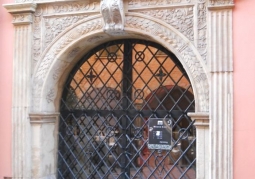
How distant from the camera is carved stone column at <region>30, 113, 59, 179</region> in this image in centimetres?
582

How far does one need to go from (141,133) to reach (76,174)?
1239mm

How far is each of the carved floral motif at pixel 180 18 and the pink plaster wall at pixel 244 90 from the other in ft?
1.93

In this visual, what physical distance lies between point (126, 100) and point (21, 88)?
1.53 m

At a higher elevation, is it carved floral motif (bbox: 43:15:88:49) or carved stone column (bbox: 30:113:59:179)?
carved floral motif (bbox: 43:15:88:49)

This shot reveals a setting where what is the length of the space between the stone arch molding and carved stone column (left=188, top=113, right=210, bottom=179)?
4.4 inches

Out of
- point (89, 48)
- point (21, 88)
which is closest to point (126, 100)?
point (89, 48)

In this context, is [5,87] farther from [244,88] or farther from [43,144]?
[244,88]

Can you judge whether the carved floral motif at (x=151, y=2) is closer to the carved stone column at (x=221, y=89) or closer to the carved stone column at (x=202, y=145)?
the carved stone column at (x=221, y=89)

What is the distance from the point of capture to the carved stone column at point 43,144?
5.82 metres

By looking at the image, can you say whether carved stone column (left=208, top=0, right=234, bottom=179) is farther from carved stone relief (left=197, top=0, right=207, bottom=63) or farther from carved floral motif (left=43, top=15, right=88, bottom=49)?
carved floral motif (left=43, top=15, right=88, bottom=49)

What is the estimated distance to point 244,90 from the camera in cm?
479

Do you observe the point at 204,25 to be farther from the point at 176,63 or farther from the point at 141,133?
the point at 141,133

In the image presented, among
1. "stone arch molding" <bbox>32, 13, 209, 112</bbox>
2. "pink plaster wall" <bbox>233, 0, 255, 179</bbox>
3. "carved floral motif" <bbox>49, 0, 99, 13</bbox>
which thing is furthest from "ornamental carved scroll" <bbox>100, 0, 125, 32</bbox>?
"pink plaster wall" <bbox>233, 0, 255, 179</bbox>

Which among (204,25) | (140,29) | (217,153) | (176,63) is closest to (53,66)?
(140,29)
